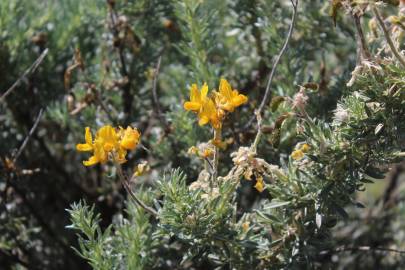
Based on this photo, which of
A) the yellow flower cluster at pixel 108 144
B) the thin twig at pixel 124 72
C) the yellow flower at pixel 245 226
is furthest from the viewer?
the thin twig at pixel 124 72

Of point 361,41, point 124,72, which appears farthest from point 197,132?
point 361,41

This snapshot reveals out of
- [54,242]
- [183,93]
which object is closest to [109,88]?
[183,93]

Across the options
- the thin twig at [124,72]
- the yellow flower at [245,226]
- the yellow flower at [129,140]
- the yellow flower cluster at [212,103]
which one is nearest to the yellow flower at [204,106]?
the yellow flower cluster at [212,103]

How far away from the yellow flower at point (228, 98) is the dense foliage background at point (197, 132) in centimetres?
10

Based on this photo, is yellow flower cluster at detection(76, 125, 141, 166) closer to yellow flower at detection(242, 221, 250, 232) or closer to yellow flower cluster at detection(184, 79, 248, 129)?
yellow flower cluster at detection(184, 79, 248, 129)

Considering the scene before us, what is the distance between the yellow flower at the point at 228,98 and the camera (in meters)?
1.41

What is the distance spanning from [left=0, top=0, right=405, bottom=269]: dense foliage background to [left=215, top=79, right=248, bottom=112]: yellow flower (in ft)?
0.34

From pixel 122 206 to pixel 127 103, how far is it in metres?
0.38

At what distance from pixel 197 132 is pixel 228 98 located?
571 millimetres

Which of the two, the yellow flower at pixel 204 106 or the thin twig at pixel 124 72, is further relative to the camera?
the thin twig at pixel 124 72

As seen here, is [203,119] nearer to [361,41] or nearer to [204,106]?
[204,106]

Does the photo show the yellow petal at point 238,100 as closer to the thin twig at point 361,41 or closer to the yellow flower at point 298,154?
the yellow flower at point 298,154

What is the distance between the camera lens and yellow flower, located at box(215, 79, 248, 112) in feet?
4.62

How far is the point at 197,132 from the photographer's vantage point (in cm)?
198
